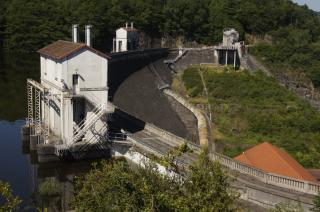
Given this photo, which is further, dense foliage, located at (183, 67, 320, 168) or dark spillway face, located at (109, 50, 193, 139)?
dark spillway face, located at (109, 50, 193, 139)

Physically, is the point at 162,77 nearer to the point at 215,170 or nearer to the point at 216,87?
the point at 216,87

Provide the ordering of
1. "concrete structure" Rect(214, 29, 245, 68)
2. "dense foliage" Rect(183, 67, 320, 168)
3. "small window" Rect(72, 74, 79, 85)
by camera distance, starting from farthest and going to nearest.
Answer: "concrete structure" Rect(214, 29, 245, 68)
"dense foliage" Rect(183, 67, 320, 168)
"small window" Rect(72, 74, 79, 85)

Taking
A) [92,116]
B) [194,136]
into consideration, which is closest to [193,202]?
[92,116]

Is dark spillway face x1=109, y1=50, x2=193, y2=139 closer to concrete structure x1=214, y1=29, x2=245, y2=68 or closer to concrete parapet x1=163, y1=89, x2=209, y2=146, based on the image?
concrete parapet x1=163, y1=89, x2=209, y2=146

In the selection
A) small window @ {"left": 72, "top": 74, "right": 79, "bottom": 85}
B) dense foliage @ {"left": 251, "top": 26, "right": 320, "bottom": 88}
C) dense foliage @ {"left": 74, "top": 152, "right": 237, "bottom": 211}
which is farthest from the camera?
dense foliage @ {"left": 251, "top": 26, "right": 320, "bottom": 88}

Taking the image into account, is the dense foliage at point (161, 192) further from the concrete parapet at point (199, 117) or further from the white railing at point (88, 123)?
the concrete parapet at point (199, 117)

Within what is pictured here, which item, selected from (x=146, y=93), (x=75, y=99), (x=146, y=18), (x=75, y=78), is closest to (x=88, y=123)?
(x=75, y=99)

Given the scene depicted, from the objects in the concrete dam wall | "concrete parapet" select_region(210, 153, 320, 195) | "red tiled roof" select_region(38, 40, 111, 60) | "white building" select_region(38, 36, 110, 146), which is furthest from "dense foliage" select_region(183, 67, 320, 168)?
"red tiled roof" select_region(38, 40, 111, 60)
